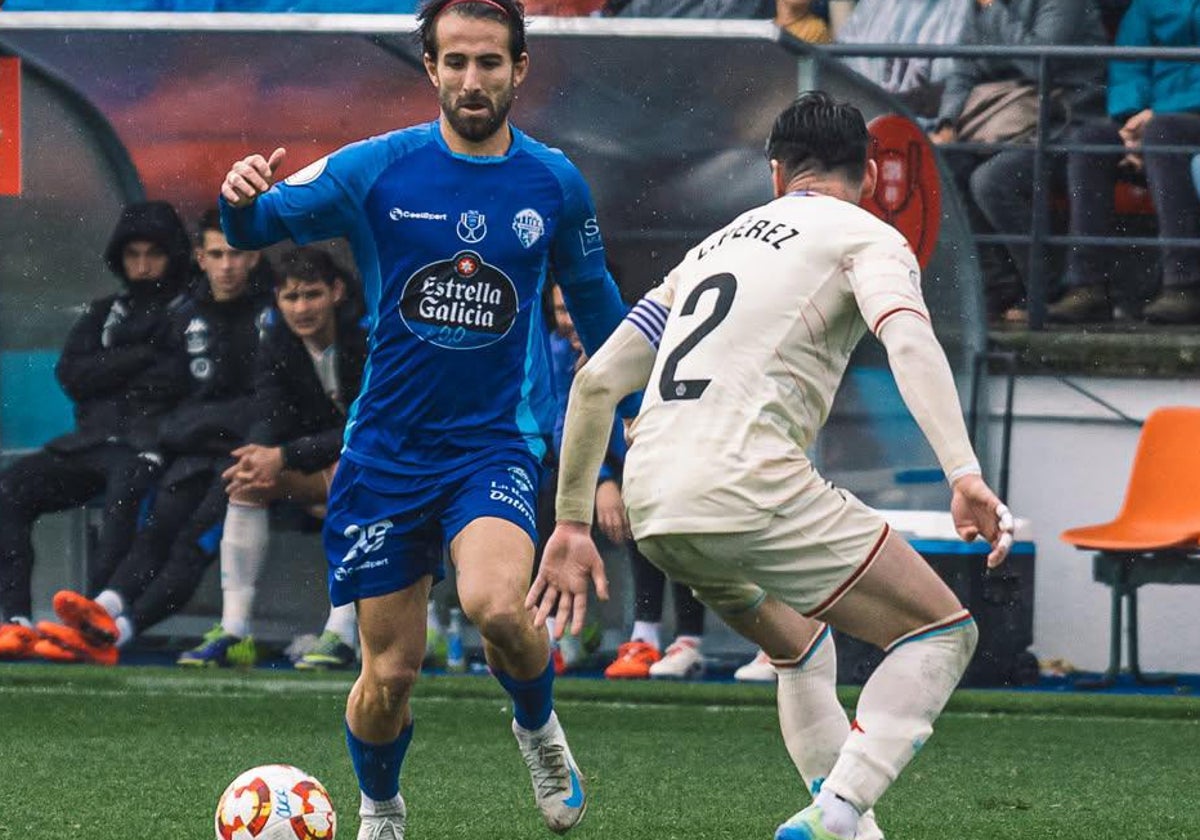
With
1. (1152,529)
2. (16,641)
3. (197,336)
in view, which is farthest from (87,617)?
(1152,529)

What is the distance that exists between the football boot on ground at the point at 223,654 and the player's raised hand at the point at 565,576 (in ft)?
17.4

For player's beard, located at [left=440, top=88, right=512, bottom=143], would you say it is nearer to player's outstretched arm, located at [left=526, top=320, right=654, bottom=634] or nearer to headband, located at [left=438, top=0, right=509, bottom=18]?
headband, located at [left=438, top=0, right=509, bottom=18]

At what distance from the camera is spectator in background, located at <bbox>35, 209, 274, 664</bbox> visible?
10352mm

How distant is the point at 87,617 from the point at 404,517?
15.4 ft

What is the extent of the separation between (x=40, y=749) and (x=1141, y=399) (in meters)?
5.17

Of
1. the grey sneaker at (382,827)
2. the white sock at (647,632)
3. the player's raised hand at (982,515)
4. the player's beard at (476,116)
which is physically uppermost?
the player's beard at (476,116)

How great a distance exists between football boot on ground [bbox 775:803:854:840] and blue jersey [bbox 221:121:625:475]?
1439 millimetres

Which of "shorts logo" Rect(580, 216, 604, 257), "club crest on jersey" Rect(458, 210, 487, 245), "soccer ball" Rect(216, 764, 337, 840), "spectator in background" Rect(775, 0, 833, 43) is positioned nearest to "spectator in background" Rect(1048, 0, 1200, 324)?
"spectator in background" Rect(775, 0, 833, 43)

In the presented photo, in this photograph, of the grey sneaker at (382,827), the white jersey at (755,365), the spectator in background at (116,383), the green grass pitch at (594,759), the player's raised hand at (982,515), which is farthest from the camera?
the spectator in background at (116,383)

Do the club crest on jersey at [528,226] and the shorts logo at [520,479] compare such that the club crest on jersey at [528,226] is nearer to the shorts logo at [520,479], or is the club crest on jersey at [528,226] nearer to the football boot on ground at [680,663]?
the shorts logo at [520,479]

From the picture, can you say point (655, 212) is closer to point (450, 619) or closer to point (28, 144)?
point (450, 619)

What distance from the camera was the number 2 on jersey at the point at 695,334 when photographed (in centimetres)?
518

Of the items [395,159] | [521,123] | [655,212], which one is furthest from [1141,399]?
[395,159]

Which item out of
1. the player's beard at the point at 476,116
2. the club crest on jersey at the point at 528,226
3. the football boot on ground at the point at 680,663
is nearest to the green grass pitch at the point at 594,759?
the football boot on ground at the point at 680,663
